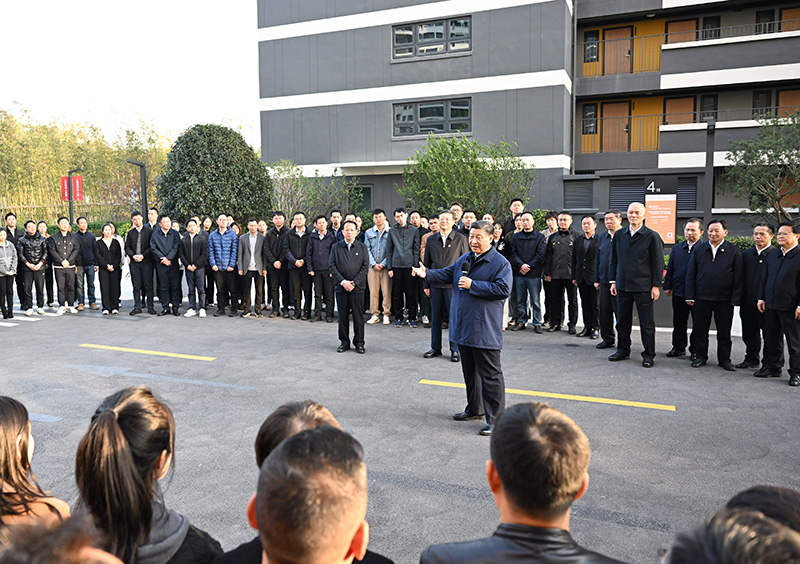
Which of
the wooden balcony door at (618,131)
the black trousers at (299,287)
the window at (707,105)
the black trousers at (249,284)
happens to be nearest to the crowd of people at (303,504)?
the black trousers at (299,287)

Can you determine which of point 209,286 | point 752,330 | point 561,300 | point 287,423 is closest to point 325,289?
point 209,286

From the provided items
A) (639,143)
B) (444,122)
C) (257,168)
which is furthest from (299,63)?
(639,143)

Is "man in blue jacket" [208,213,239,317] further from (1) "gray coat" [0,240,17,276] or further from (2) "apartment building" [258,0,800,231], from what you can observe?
(2) "apartment building" [258,0,800,231]

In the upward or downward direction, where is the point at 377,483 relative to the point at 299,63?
downward

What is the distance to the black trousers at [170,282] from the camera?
1420cm

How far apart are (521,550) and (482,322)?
4513mm

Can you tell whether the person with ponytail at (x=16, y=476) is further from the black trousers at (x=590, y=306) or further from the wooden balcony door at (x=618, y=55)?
the wooden balcony door at (x=618, y=55)

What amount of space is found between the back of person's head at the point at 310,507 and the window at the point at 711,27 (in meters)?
28.4

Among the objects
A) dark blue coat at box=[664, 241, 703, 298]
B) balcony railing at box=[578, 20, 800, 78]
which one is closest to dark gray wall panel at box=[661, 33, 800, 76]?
balcony railing at box=[578, 20, 800, 78]

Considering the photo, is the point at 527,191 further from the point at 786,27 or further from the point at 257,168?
the point at 786,27

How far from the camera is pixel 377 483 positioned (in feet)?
16.2

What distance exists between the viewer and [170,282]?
14352mm

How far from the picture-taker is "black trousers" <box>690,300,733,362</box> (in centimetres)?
891

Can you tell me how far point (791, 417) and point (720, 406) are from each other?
2.23 feet
